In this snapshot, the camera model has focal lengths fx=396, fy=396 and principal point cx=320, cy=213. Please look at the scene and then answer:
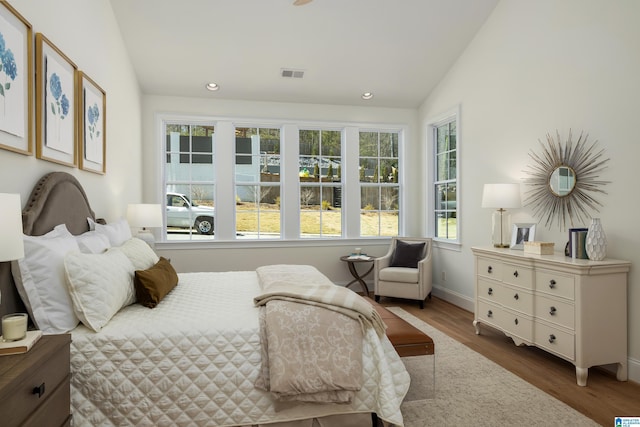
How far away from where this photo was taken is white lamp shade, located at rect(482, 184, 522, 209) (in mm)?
3740

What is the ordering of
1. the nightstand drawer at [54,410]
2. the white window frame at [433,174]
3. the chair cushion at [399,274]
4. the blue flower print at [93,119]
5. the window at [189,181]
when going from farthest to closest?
the window at [189,181] → the white window frame at [433,174] → the chair cushion at [399,274] → the blue flower print at [93,119] → the nightstand drawer at [54,410]

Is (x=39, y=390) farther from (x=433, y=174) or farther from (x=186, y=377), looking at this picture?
(x=433, y=174)

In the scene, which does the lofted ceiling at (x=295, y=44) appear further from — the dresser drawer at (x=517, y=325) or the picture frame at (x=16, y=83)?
the dresser drawer at (x=517, y=325)

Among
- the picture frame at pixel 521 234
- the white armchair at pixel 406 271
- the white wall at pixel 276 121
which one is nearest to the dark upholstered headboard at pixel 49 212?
the white wall at pixel 276 121

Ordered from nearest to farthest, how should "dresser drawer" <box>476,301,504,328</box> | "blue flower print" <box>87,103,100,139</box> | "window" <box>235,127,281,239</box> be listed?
"blue flower print" <box>87,103,100,139</box> → "dresser drawer" <box>476,301,504,328</box> → "window" <box>235,127,281,239</box>

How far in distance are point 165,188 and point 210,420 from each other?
3.84 meters

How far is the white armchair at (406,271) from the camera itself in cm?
484

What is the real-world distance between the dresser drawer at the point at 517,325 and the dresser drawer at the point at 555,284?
0.30 meters

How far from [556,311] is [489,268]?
2.61 ft

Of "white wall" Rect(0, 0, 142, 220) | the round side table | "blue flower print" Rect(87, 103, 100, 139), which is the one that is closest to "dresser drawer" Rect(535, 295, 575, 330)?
the round side table

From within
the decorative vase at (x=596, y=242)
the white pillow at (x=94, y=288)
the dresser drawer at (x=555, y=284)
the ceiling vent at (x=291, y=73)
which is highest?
the ceiling vent at (x=291, y=73)

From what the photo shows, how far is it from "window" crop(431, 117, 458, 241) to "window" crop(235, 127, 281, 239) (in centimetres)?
225

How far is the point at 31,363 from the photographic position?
1.39 m

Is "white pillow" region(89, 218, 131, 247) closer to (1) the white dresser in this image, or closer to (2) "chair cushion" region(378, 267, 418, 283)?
(2) "chair cushion" region(378, 267, 418, 283)
